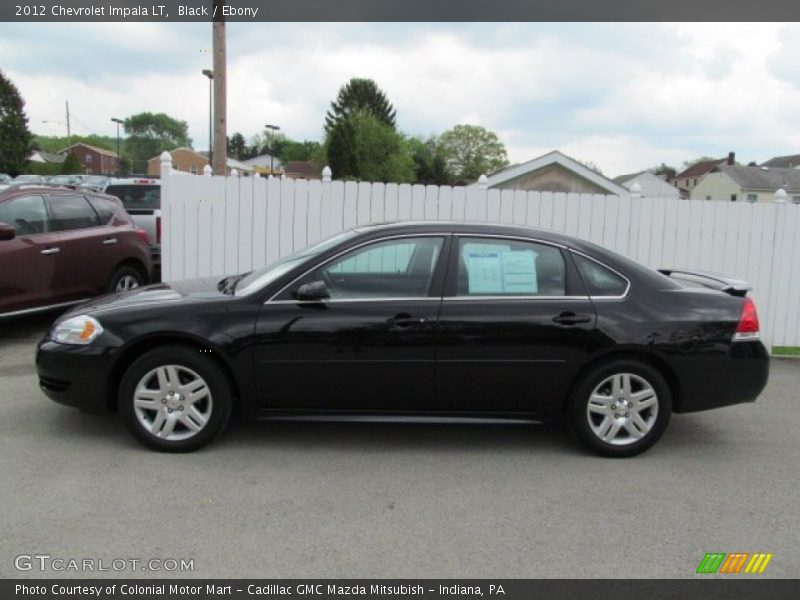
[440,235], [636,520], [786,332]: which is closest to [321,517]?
[636,520]

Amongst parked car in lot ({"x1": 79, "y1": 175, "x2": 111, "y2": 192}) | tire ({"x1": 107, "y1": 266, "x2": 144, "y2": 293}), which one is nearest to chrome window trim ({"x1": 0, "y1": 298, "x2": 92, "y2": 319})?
tire ({"x1": 107, "y1": 266, "x2": 144, "y2": 293})

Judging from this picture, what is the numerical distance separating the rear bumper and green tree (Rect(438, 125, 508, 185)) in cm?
9431

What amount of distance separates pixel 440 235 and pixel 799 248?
5697 mm

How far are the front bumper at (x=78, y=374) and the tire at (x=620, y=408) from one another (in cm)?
306

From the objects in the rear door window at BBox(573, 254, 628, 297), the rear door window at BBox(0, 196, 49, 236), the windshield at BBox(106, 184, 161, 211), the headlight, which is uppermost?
the windshield at BBox(106, 184, 161, 211)

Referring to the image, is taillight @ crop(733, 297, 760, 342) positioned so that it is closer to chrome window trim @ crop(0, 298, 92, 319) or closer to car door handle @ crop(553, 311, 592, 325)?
car door handle @ crop(553, 311, 592, 325)

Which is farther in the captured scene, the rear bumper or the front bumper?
the rear bumper

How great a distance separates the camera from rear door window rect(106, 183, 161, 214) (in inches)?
539

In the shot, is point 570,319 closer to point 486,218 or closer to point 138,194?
point 486,218

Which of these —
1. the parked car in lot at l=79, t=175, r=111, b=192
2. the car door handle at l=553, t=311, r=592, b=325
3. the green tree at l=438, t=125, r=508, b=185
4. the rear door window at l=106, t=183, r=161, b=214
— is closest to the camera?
the car door handle at l=553, t=311, r=592, b=325

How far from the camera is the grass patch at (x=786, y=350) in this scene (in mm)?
8070

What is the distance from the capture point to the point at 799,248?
813 cm

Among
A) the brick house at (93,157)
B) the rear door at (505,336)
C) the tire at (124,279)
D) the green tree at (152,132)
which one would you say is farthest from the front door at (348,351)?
the green tree at (152,132)
